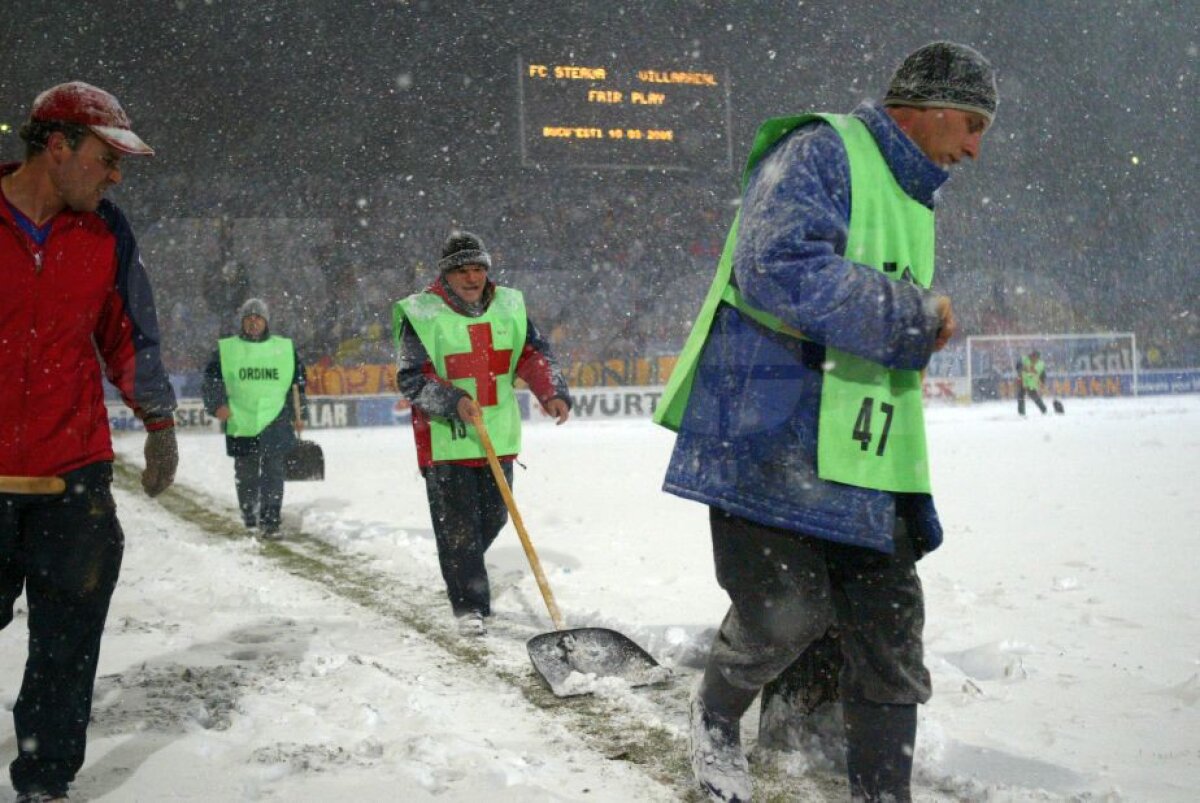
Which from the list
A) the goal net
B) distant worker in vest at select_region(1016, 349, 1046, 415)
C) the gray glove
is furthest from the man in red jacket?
the goal net

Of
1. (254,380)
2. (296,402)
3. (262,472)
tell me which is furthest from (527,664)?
(296,402)

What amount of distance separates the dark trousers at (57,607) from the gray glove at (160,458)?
0.21 meters

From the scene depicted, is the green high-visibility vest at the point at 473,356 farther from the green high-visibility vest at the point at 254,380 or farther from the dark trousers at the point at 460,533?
the green high-visibility vest at the point at 254,380

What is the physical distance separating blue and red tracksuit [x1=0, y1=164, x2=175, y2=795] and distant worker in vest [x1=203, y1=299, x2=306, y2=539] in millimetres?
5001

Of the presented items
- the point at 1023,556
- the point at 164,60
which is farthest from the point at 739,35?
the point at 1023,556

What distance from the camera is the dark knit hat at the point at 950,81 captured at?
2.12 m

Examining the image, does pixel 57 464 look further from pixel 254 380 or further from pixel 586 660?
pixel 254 380

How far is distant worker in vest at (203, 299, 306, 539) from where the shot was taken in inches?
295

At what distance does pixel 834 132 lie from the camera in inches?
83.6

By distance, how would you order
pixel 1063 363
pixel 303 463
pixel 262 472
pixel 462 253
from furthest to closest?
pixel 1063 363
pixel 303 463
pixel 262 472
pixel 462 253

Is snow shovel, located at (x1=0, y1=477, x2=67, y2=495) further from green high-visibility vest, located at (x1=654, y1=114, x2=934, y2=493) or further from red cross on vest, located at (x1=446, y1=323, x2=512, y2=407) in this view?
red cross on vest, located at (x1=446, y1=323, x2=512, y2=407)

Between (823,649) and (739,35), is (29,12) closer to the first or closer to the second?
(739,35)

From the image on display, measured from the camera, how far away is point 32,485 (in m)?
2.31

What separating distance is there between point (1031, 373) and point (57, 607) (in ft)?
73.2
